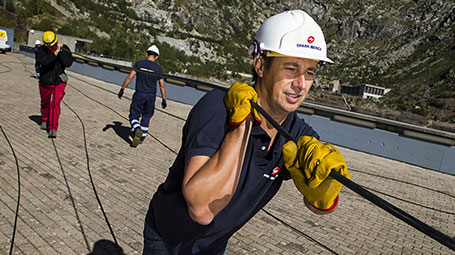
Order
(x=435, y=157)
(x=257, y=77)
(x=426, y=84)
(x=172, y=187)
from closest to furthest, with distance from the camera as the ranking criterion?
(x=172, y=187) < (x=257, y=77) < (x=435, y=157) < (x=426, y=84)

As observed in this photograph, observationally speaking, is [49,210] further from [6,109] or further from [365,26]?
[365,26]

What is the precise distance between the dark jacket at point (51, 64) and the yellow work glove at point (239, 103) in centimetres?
699

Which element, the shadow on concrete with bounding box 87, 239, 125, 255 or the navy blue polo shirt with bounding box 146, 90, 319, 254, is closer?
the navy blue polo shirt with bounding box 146, 90, 319, 254

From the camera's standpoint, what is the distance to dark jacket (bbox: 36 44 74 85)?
773cm

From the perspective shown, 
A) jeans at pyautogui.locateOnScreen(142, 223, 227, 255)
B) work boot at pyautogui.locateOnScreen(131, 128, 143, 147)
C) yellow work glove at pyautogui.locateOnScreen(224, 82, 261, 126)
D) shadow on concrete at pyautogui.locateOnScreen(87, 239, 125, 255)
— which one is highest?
yellow work glove at pyautogui.locateOnScreen(224, 82, 261, 126)

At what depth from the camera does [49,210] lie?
4.63m

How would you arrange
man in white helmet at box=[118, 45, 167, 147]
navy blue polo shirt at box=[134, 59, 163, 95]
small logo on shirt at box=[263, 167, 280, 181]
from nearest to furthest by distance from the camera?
small logo on shirt at box=[263, 167, 280, 181] → navy blue polo shirt at box=[134, 59, 163, 95] → man in white helmet at box=[118, 45, 167, 147]

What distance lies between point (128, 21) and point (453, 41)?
125983 millimetres

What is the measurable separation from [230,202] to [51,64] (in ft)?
23.2

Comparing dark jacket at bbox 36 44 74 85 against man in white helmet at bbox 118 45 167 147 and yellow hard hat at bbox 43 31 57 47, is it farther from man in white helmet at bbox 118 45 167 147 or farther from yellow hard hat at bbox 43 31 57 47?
man in white helmet at bbox 118 45 167 147

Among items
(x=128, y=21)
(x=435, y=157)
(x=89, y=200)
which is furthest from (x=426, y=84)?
(x=89, y=200)

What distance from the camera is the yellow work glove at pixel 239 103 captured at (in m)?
1.61

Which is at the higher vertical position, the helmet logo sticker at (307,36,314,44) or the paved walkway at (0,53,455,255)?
the helmet logo sticker at (307,36,314,44)

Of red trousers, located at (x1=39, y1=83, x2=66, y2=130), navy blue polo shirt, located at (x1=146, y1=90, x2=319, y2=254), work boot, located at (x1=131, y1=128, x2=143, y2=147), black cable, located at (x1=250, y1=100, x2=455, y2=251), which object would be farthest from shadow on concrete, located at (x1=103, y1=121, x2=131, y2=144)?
black cable, located at (x1=250, y1=100, x2=455, y2=251)
